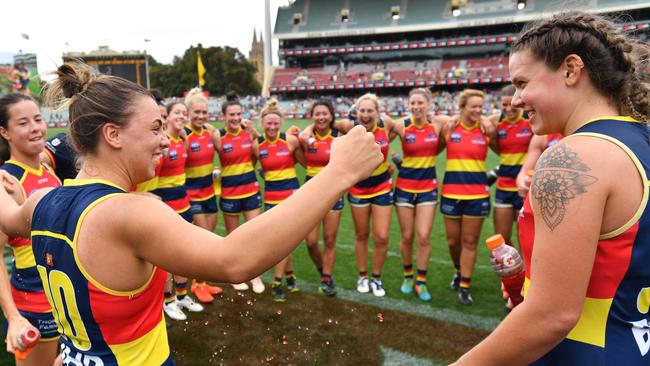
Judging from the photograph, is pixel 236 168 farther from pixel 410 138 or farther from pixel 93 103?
pixel 93 103

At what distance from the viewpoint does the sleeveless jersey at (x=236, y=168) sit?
5859 millimetres

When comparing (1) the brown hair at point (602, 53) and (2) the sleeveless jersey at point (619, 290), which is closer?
(2) the sleeveless jersey at point (619, 290)

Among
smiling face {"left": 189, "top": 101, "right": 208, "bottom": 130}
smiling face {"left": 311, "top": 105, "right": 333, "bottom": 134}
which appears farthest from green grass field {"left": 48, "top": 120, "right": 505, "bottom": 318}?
smiling face {"left": 189, "top": 101, "right": 208, "bottom": 130}

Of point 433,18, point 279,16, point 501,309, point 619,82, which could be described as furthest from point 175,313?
point 279,16

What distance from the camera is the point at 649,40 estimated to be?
5.68 ft

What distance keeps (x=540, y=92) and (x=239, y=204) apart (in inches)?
191

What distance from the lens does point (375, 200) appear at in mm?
5496

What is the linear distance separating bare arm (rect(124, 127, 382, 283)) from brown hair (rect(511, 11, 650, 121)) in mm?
706

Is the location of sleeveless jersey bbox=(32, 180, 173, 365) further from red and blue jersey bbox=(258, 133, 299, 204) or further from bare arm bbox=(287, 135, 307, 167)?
bare arm bbox=(287, 135, 307, 167)

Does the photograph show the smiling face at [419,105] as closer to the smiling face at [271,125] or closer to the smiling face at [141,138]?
the smiling face at [271,125]

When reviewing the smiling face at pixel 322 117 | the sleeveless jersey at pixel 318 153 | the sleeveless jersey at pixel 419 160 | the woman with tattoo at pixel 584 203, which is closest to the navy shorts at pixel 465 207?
the sleeveless jersey at pixel 419 160

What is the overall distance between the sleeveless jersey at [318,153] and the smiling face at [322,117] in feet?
0.41

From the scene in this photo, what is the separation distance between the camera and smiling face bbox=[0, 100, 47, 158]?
9.76 ft

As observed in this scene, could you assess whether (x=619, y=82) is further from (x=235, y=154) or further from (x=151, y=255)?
(x=235, y=154)
